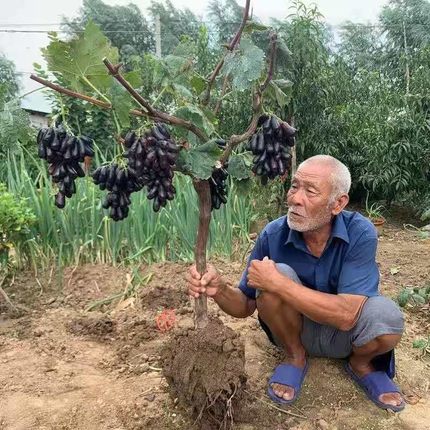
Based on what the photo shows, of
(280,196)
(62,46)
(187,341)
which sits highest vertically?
(62,46)

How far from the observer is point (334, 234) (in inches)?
89.0

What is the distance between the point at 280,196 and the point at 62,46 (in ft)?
18.1

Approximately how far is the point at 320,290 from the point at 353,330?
0.22 m

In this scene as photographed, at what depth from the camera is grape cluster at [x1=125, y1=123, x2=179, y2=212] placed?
1554mm

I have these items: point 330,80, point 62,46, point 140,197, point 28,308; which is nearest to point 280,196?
point 330,80

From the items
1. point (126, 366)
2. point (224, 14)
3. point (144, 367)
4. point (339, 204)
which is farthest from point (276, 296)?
point (224, 14)

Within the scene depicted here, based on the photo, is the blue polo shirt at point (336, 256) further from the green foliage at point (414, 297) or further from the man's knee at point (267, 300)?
the green foliage at point (414, 297)

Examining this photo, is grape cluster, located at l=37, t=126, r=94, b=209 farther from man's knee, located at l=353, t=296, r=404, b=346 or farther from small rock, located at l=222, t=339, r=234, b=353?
man's knee, located at l=353, t=296, r=404, b=346

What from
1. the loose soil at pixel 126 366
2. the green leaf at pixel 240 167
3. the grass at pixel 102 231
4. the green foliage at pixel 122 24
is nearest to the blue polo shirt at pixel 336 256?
the loose soil at pixel 126 366

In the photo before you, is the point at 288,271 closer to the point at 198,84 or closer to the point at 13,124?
the point at 198,84

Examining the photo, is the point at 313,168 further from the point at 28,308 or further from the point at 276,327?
the point at 28,308

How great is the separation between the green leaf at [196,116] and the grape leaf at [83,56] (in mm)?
246

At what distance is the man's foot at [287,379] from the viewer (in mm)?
2363

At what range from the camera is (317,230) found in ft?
7.56
